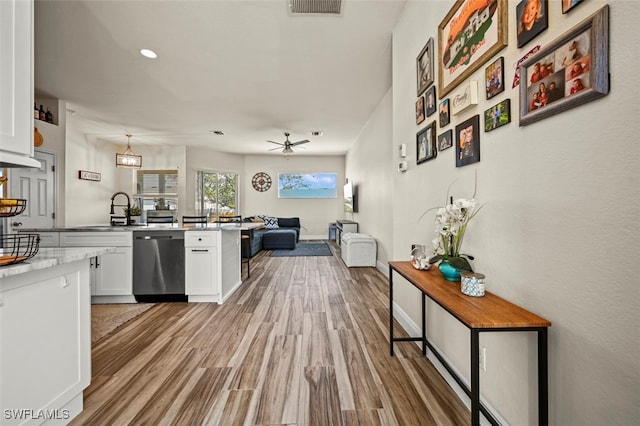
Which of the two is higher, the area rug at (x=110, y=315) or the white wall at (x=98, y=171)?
the white wall at (x=98, y=171)

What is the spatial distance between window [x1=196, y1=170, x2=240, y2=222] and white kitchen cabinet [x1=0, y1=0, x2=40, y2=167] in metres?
6.98

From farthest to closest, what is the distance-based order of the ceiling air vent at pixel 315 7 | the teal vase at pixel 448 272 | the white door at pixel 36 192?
1. the white door at pixel 36 192
2. the ceiling air vent at pixel 315 7
3. the teal vase at pixel 448 272

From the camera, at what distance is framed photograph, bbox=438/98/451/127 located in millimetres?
1771

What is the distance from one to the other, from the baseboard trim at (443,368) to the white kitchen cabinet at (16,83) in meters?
2.61

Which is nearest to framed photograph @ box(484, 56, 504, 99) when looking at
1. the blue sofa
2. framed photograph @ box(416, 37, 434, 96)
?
A: framed photograph @ box(416, 37, 434, 96)

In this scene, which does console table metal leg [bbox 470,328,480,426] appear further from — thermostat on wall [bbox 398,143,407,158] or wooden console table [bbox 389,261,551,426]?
thermostat on wall [bbox 398,143,407,158]

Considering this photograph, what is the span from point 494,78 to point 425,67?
3.00 ft

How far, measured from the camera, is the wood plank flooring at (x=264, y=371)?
1.51m

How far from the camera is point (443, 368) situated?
6.05ft

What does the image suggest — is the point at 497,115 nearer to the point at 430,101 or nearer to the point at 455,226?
the point at 455,226

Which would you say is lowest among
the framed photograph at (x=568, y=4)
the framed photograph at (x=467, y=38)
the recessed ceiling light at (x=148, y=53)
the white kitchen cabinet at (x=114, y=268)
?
the white kitchen cabinet at (x=114, y=268)

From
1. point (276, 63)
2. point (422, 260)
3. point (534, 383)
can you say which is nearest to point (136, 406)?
point (422, 260)

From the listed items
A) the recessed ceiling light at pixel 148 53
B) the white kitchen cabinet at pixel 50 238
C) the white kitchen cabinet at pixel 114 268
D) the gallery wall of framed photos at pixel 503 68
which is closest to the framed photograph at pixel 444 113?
the gallery wall of framed photos at pixel 503 68

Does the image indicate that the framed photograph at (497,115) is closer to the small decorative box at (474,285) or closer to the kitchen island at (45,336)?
the small decorative box at (474,285)
